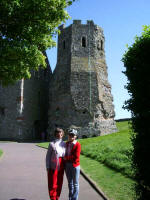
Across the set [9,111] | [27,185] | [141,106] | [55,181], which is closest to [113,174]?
[27,185]

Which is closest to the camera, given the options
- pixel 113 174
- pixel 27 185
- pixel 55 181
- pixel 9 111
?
pixel 55 181

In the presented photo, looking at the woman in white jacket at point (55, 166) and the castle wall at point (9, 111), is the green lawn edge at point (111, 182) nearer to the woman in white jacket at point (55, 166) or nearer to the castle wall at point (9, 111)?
the woman in white jacket at point (55, 166)

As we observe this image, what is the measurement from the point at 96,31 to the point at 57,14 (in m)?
21.5

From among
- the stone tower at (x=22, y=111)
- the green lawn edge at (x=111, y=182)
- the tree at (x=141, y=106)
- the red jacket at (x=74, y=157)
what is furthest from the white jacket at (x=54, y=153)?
the stone tower at (x=22, y=111)

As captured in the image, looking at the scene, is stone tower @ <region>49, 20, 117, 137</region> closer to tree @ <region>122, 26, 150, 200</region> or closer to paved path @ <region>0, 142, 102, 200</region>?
paved path @ <region>0, 142, 102, 200</region>

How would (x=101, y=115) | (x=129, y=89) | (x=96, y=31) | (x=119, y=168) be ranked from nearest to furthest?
(x=129, y=89) → (x=119, y=168) → (x=101, y=115) → (x=96, y=31)

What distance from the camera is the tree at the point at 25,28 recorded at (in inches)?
444

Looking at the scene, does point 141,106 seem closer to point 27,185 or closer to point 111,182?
point 111,182

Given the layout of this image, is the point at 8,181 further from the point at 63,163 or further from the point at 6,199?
the point at 63,163

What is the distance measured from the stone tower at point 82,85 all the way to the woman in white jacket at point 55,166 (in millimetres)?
22867

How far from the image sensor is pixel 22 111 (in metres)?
32.2

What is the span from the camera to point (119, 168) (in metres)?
9.30

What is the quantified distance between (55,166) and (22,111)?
1080 inches

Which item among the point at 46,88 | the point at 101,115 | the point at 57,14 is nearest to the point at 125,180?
the point at 57,14
